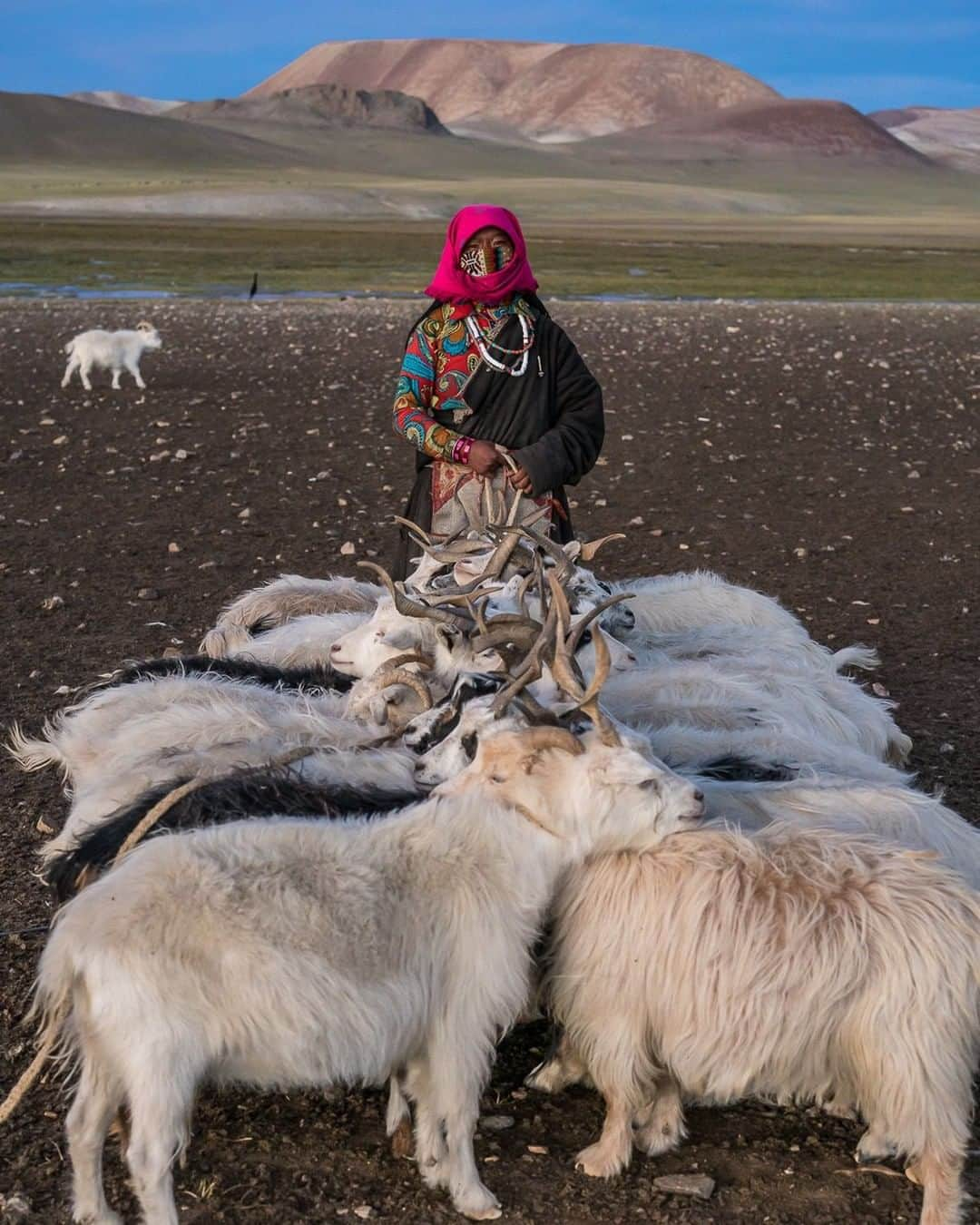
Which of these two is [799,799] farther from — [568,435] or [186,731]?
[568,435]

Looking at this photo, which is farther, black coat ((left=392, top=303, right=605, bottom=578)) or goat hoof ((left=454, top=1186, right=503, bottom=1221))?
black coat ((left=392, top=303, right=605, bottom=578))

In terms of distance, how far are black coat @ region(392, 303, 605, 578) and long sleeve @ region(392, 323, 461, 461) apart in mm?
119

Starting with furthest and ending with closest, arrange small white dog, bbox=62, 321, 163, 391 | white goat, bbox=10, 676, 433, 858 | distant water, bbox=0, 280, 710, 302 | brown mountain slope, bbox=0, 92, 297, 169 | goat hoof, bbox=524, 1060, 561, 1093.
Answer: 1. brown mountain slope, bbox=0, 92, 297, 169
2. distant water, bbox=0, 280, 710, 302
3. small white dog, bbox=62, 321, 163, 391
4. white goat, bbox=10, 676, 433, 858
5. goat hoof, bbox=524, 1060, 561, 1093

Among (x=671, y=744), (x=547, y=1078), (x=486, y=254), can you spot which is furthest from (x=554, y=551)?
(x=547, y=1078)

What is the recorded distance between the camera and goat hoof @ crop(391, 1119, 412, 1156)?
3982mm

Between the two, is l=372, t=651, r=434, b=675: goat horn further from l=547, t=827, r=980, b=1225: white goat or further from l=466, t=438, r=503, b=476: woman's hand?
l=466, t=438, r=503, b=476: woman's hand

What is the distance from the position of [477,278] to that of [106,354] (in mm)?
10056

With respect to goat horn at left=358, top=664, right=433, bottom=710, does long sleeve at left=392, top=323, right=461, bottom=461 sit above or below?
above

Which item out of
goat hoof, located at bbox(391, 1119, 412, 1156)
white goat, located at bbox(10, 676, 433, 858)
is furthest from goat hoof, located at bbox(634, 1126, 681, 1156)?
white goat, located at bbox(10, 676, 433, 858)

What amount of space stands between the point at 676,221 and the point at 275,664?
8713cm

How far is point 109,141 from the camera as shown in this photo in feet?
522

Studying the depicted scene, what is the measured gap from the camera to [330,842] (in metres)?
3.81

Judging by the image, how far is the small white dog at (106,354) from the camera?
617 inches

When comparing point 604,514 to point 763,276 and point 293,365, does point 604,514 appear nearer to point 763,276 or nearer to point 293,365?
point 293,365
